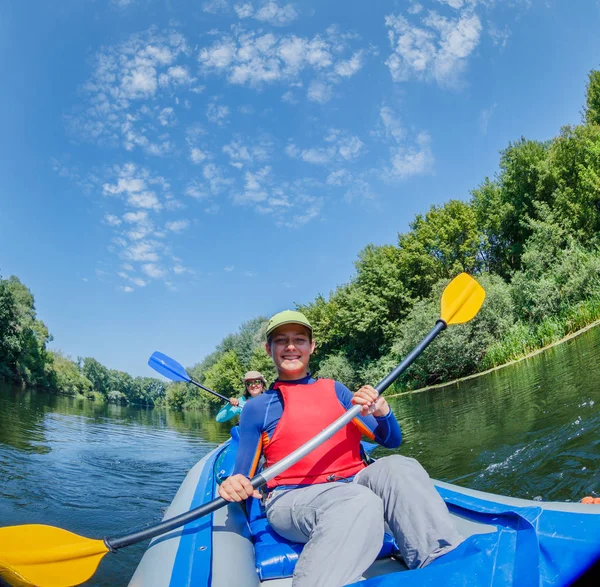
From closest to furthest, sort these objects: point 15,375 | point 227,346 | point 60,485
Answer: point 60,485 → point 15,375 → point 227,346

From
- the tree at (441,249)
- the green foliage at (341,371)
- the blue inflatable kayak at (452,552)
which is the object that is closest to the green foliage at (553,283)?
the tree at (441,249)

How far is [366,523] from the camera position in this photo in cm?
148

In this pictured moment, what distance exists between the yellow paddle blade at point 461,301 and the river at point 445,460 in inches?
56.9

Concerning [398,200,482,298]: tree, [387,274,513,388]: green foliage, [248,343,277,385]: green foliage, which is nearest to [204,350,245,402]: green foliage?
[248,343,277,385]: green foliage

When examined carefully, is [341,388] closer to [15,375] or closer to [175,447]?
[175,447]

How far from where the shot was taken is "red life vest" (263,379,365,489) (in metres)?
1.97

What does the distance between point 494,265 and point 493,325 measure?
422 inches

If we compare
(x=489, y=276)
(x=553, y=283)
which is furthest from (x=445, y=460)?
(x=489, y=276)

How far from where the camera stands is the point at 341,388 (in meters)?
2.29

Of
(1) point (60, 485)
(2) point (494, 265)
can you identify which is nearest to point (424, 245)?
(2) point (494, 265)

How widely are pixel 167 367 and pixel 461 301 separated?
4779 millimetres

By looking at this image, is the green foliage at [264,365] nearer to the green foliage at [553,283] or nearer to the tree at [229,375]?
the tree at [229,375]

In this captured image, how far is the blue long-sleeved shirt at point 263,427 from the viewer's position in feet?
6.76

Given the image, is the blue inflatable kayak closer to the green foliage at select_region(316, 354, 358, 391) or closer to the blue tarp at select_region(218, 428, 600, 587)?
the blue tarp at select_region(218, 428, 600, 587)
